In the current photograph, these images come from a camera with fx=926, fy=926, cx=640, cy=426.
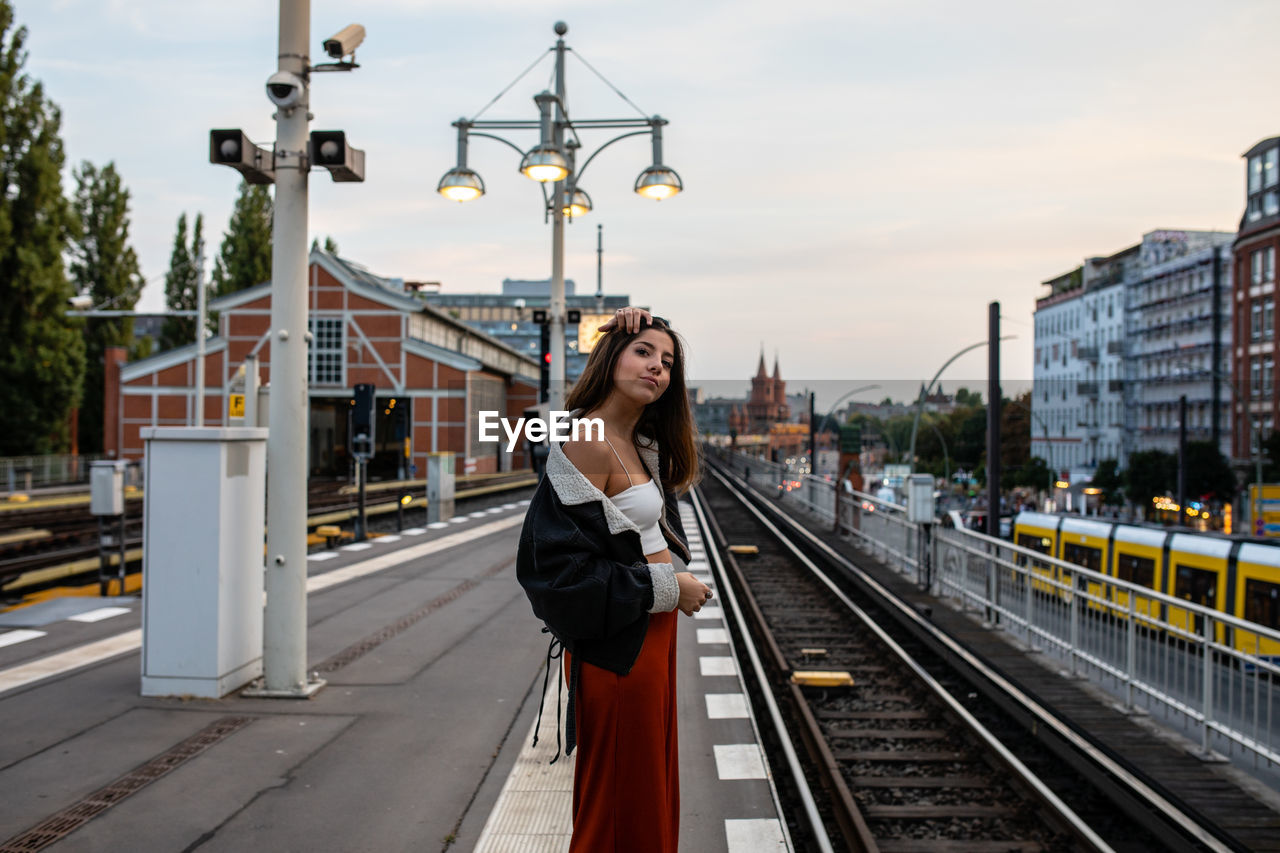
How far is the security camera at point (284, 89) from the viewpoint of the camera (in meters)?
6.14

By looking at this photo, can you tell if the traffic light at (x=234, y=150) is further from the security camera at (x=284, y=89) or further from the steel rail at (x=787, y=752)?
the steel rail at (x=787, y=752)

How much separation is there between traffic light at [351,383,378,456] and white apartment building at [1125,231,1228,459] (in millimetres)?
56221

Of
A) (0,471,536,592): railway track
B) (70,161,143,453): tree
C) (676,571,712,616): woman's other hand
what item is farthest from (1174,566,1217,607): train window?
(70,161,143,453): tree

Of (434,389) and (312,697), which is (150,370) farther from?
(312,697)

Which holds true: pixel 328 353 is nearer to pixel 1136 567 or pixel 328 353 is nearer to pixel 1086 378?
pixel 1136 567

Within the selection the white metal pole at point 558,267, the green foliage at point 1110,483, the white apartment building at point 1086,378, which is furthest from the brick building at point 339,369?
the white apartment building at point 1086,378

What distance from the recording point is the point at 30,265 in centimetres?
3759

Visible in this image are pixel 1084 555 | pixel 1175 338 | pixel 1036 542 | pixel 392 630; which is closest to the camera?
pixel 392 630

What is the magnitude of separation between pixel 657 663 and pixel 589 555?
1.37ft

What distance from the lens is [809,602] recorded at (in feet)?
47.6

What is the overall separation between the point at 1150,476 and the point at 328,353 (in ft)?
142

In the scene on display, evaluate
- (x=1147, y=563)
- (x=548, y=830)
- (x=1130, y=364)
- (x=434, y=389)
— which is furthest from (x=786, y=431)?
(x=548, y=830)

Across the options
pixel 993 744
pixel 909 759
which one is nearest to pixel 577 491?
pixel 909 759

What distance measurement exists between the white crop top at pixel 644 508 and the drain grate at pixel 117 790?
3.10 m
